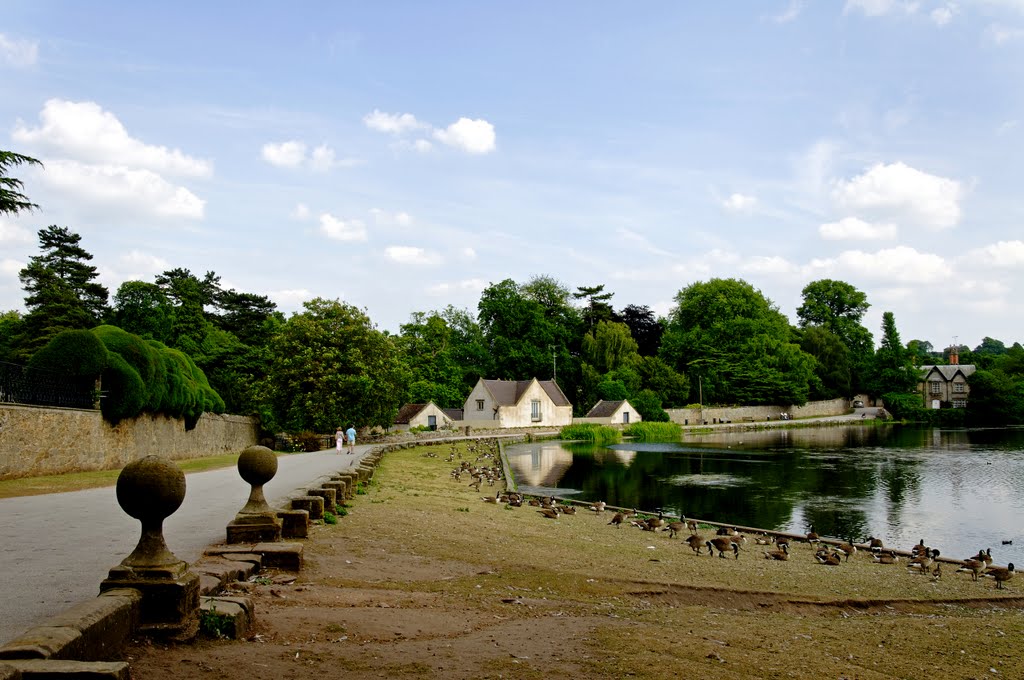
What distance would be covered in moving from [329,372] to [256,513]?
35.5 meters

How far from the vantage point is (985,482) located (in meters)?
32.5

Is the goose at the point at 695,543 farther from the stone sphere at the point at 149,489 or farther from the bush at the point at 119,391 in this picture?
the bush at the point at 119,391

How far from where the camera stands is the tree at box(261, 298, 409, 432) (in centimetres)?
4456

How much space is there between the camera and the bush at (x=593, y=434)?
6662cm

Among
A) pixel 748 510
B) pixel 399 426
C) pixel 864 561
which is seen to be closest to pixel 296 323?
pixel 399 426

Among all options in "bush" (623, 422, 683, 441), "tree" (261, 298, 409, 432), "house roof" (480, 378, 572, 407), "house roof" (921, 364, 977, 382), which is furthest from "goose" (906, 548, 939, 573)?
"house roof" (921, 364, 977, 382)

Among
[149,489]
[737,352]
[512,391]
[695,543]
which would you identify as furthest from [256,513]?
[737,352]

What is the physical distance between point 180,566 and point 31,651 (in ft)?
5.47

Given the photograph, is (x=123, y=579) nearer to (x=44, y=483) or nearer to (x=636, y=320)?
(x=44, y=483)

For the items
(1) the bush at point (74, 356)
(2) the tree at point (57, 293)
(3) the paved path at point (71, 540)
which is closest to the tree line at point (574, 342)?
(2) the tree at point (57, 293)

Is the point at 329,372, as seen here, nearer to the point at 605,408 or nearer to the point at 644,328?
the point at 605,408

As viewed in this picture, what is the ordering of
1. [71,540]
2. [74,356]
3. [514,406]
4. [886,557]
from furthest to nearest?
[514,406]
[74,356]
[886,557]
[71,540]

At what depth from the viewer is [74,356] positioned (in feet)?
76.6

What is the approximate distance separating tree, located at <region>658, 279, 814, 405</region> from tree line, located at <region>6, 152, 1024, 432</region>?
18 centimetres
